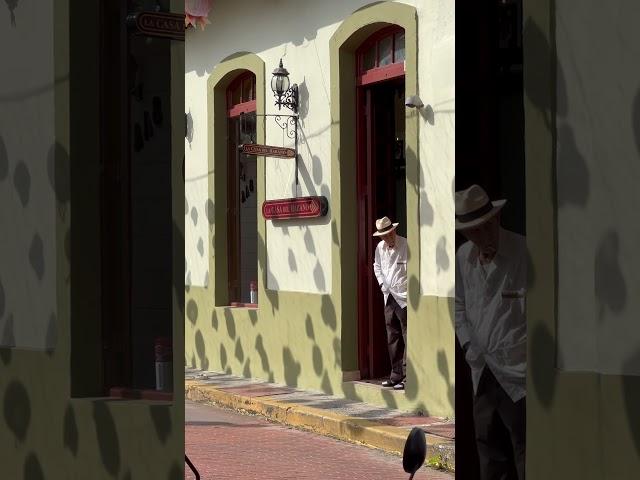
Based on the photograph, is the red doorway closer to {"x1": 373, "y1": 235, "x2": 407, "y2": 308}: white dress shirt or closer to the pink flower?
{"x1": 373, "y1": 235, "x2": 407, "y2": 308}: white dress shirt

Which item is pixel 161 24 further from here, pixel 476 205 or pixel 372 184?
pixel 372 184

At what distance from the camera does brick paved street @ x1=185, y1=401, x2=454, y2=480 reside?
343 inches

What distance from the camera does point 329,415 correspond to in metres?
10.9

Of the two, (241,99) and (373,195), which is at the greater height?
(241,99)

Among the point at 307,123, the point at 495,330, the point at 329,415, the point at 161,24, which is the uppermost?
the point at 307,123

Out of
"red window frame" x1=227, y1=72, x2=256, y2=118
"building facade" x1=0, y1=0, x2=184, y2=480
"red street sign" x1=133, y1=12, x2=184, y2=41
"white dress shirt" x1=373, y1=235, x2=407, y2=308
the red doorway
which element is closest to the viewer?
"red street sign" x1=133, y1=12, x2=184, y2=41

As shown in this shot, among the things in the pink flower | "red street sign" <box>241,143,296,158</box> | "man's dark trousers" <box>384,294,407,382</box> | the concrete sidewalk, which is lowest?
the concrete sidewalk

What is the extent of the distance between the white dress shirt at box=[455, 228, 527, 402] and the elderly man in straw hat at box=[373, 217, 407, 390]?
24.9ft

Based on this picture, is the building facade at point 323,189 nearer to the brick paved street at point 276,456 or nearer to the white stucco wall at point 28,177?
the brick paved street at point 276,456

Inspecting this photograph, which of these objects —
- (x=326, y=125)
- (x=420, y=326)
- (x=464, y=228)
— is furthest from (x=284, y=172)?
(x=464, y=228)

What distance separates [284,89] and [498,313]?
31.4ft

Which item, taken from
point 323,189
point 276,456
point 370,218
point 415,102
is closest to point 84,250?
point 276,456

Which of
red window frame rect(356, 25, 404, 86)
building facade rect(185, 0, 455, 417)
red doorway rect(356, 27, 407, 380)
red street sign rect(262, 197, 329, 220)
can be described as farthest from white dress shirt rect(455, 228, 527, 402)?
red street sign rect(262, 197, 329, 220)

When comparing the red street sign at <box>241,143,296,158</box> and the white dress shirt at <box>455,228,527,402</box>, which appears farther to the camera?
the red street sign at <box>241,143,296,158</box>
